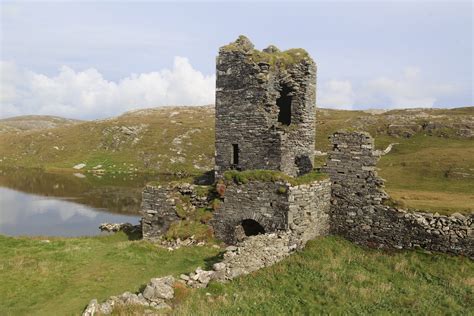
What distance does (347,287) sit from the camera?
14.4 metres

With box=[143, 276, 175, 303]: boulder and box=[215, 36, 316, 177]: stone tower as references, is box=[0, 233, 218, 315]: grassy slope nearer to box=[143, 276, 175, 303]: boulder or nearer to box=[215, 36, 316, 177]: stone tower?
box=[143, 276, 175, 303]: boulder

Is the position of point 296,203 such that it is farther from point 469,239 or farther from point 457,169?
point 457,169

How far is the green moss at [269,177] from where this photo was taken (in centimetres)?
1919

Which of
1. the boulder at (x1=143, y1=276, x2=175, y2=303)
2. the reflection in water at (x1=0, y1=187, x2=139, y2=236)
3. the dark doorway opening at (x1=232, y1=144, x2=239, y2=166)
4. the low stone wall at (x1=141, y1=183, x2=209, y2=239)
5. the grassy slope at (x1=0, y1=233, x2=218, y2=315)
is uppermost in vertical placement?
the dark doorway opening at (x1=232, y1=144, x2=239, y2=166)

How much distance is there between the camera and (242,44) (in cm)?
2436

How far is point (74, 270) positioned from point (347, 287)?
11846 millimetres

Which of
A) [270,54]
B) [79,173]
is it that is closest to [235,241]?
[270,54]

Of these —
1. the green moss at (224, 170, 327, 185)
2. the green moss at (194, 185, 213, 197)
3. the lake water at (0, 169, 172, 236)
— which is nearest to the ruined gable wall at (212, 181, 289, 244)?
the green moss at (224, 170, 327, 185)

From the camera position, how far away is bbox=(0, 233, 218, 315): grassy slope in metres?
14.9

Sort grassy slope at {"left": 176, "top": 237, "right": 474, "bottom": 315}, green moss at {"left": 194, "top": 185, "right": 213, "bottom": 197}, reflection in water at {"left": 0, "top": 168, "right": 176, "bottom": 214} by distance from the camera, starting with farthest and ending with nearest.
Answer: reflection in water at {"left": 0, "top": 168, "right": 176, "bottom": 214}
green moss at {"left": 194, "top": 185, "right": 213, "bottom": 197}
grassy slope at {"left": 176, "top": 237, "right": 474, "bottom": 315}

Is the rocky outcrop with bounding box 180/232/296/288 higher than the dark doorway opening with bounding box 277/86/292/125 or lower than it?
lower

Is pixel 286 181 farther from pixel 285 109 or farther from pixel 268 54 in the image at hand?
pixel 268 54

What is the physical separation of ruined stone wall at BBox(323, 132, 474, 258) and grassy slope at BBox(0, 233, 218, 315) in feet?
23.3

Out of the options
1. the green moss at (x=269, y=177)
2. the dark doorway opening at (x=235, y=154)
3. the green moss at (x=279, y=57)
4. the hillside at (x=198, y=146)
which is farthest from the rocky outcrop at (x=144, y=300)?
the hillside at (x=198, y=146)
